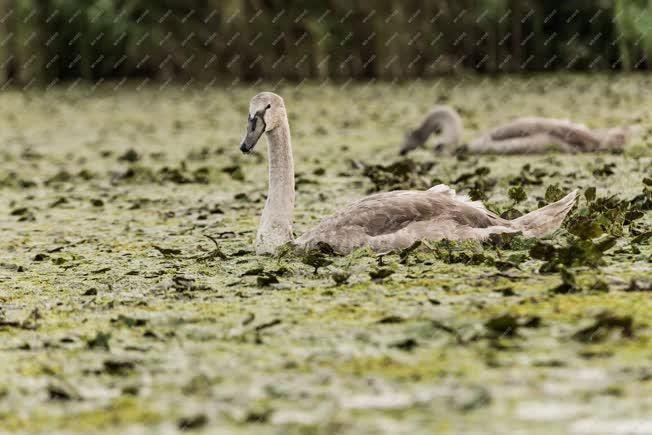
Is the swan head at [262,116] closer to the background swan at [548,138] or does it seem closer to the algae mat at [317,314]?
the algae mat at [317,314]

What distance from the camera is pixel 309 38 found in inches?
978

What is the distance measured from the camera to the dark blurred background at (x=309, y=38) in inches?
917

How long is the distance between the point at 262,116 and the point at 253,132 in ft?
0.43

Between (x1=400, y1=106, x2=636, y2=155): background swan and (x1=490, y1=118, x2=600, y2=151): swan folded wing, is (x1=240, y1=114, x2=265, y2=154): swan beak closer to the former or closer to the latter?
(x1=400, y1=106, x2=636, y2=155): background swan

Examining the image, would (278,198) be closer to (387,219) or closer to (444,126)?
(387,219)

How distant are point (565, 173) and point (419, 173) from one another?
1082 millimetres

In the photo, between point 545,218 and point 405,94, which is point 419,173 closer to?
point 545,218

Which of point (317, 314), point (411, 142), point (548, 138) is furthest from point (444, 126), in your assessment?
point (317, 314)

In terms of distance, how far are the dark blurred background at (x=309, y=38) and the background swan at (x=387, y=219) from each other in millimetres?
15747

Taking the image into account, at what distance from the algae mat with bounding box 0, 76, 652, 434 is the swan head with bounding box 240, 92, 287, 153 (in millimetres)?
620

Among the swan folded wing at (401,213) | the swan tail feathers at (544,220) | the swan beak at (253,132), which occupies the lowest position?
the swan tail feathers at (544,220)

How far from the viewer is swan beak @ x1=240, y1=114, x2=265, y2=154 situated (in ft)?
20.2

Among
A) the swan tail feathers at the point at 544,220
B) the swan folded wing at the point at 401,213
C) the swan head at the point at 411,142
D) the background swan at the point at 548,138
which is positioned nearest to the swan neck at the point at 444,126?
the swan head at the point at 411,142

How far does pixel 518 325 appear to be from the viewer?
4.26m
